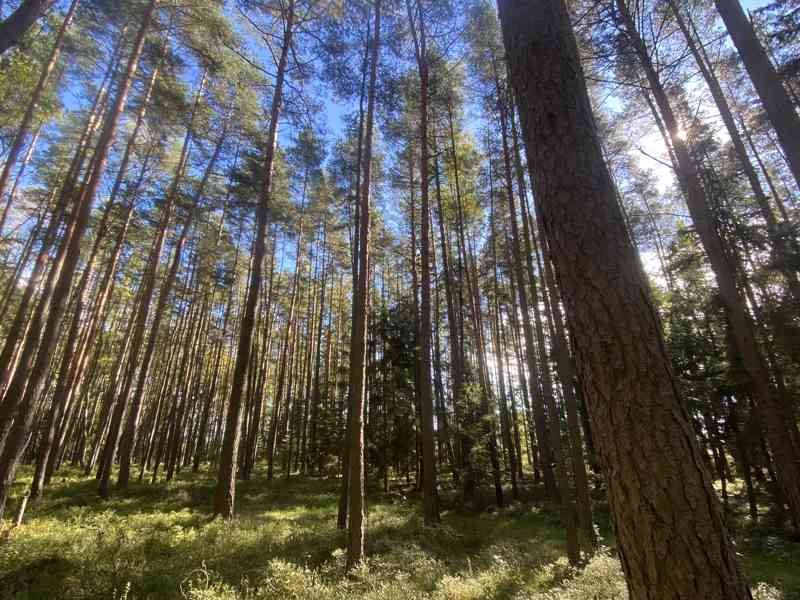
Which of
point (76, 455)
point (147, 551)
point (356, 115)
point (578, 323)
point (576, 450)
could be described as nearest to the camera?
point (578, 323)

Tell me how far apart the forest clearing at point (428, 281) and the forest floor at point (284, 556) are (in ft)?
0.26

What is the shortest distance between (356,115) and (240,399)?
900cm

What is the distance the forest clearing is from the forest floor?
8 cm

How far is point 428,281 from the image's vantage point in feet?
33.8

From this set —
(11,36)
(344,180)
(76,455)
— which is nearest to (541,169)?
(11,36)

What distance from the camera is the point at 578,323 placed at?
6.26 ft

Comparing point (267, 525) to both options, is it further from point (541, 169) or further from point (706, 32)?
point (706, 32)

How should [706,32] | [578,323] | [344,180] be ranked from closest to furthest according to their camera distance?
[578,323], [706,32], [344,180]

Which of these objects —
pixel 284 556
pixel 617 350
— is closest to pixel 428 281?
pixel 284 556

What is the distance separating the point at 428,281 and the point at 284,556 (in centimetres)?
711

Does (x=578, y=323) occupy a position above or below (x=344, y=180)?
below

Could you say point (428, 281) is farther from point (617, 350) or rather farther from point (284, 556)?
point (617, 350)

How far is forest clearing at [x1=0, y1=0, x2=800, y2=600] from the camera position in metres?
2.02

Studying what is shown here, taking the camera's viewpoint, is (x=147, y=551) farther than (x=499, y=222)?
No
